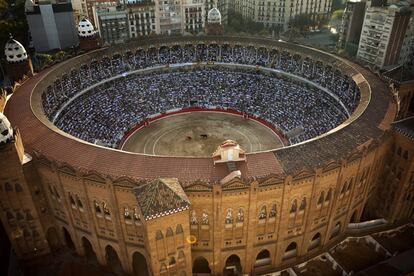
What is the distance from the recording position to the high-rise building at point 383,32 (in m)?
106

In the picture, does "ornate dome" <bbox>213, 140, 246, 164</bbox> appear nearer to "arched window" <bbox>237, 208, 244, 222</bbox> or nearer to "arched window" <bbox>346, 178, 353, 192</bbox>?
"arched window" <bbox>237, 208, 244, 222</bbox>

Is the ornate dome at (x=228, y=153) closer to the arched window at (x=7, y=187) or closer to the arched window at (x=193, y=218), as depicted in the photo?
the arched window at (x=193, y=218)

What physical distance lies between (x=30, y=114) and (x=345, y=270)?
56142 millimetres

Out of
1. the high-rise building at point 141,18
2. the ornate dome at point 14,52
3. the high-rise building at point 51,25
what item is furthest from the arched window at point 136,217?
the high-rise building at point 141,18

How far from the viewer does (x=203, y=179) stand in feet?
156

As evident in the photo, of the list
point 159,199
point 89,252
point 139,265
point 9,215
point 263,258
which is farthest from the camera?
point 89,252

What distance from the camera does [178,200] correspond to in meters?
42.2

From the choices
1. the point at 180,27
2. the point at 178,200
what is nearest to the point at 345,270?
the point at 178,200

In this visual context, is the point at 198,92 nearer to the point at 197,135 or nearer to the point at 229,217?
the point at 197,135

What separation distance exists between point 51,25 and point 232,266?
10106cm

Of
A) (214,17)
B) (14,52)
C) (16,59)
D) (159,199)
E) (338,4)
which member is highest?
(214,17)

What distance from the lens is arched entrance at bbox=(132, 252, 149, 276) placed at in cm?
5497

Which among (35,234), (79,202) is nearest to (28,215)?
(35,234)

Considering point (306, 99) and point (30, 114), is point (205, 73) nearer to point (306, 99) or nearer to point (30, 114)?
point (306, 99)
